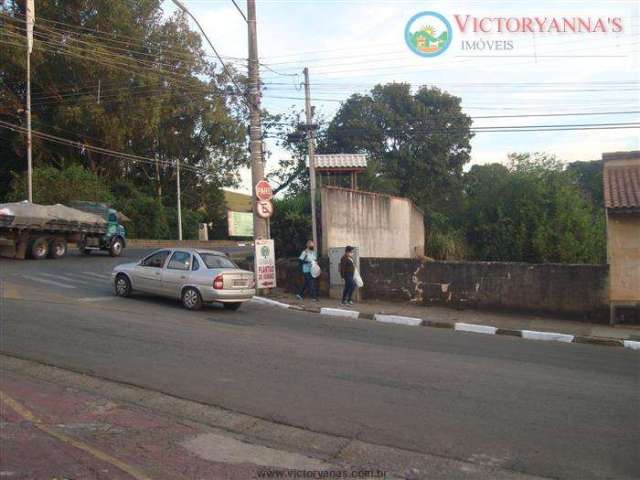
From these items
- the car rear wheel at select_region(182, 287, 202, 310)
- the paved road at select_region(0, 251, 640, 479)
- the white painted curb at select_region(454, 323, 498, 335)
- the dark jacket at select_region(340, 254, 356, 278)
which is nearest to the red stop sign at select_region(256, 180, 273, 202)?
the dark jacket at select_region(340, 254, 356, 278)

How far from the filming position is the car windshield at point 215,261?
48.1 feet

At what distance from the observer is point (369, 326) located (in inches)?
547

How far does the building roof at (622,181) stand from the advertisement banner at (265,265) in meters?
9.02

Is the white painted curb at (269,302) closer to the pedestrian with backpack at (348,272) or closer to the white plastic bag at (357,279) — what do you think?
the pedestrian with backpack at (348,272)

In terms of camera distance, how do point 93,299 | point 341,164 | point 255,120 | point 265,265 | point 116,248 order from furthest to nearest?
1. point 116,248
2. point 341,164
3. point 255,120
4. point 265,265
5. point 93,299

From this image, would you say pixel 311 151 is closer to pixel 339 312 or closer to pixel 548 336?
pixel 339 312

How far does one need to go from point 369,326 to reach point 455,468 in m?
8.29

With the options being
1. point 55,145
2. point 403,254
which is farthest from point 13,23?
point 403,254

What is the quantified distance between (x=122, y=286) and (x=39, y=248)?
1077 cm

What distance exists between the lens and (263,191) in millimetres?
17781

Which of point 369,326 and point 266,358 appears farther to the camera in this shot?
point 369,326

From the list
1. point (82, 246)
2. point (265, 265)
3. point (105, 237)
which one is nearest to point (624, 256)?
point (265, 265)

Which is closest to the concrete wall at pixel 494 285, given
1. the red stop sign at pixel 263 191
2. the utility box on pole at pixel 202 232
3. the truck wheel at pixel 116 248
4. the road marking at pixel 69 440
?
the red stop sign at pixel 263 191

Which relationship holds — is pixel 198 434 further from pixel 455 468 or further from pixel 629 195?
pixel 629 195
